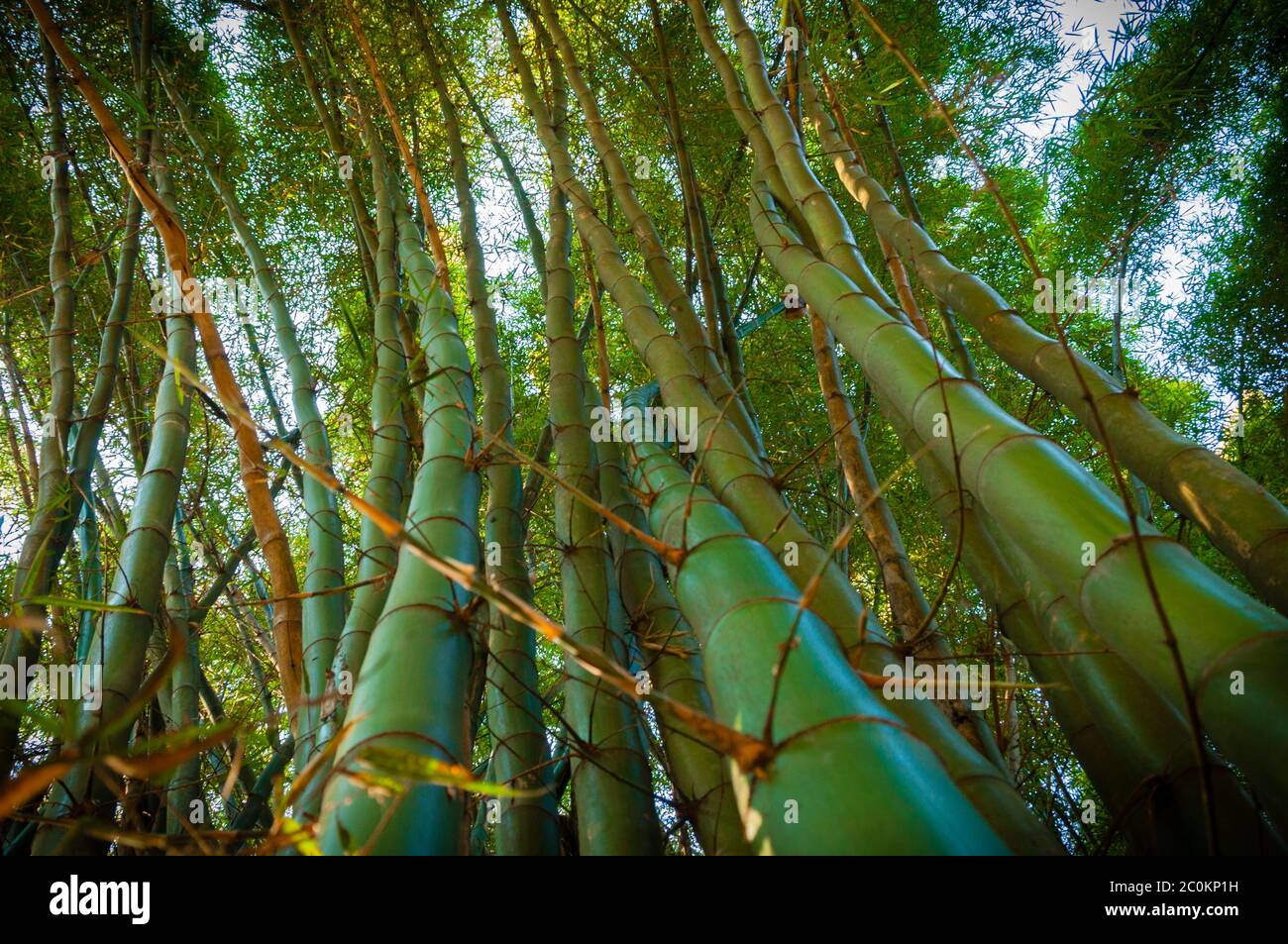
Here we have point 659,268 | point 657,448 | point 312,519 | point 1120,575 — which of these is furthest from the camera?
point 659,268

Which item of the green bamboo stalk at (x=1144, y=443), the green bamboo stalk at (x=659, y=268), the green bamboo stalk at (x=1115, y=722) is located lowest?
the green bamboo stalk at (x=1115, y=722)

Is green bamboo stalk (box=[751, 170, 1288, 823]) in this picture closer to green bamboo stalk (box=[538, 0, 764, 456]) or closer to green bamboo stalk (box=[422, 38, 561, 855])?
green bamboo stalk (box=[538, 0, 764, 456])

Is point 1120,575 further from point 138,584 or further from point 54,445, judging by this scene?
point 54,445

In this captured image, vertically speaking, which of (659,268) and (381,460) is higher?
(659,268)

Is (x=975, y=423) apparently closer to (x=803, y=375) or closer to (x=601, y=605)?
(x=601, y=605)

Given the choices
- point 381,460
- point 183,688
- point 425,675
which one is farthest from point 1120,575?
point 183,688

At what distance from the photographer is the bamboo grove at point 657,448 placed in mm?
732

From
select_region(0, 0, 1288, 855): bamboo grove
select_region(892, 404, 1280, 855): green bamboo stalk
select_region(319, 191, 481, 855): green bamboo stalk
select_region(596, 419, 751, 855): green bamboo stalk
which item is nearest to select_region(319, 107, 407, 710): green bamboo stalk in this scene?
select_region(0, 0, 1288, 855): bamboo grove

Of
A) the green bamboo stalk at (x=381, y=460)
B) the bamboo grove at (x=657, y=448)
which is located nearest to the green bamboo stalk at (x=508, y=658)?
the bamboo grove at (x=657, y=448)

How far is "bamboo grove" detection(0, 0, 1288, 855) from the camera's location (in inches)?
28.8

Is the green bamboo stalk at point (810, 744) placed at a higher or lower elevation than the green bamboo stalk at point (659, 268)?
lower

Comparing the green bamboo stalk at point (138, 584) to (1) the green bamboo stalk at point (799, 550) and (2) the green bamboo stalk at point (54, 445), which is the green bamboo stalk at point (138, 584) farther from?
(1) the green bamboo stalk at point (799, 550)

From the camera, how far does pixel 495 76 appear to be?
4.03 m

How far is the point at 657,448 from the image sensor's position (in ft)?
4.60
